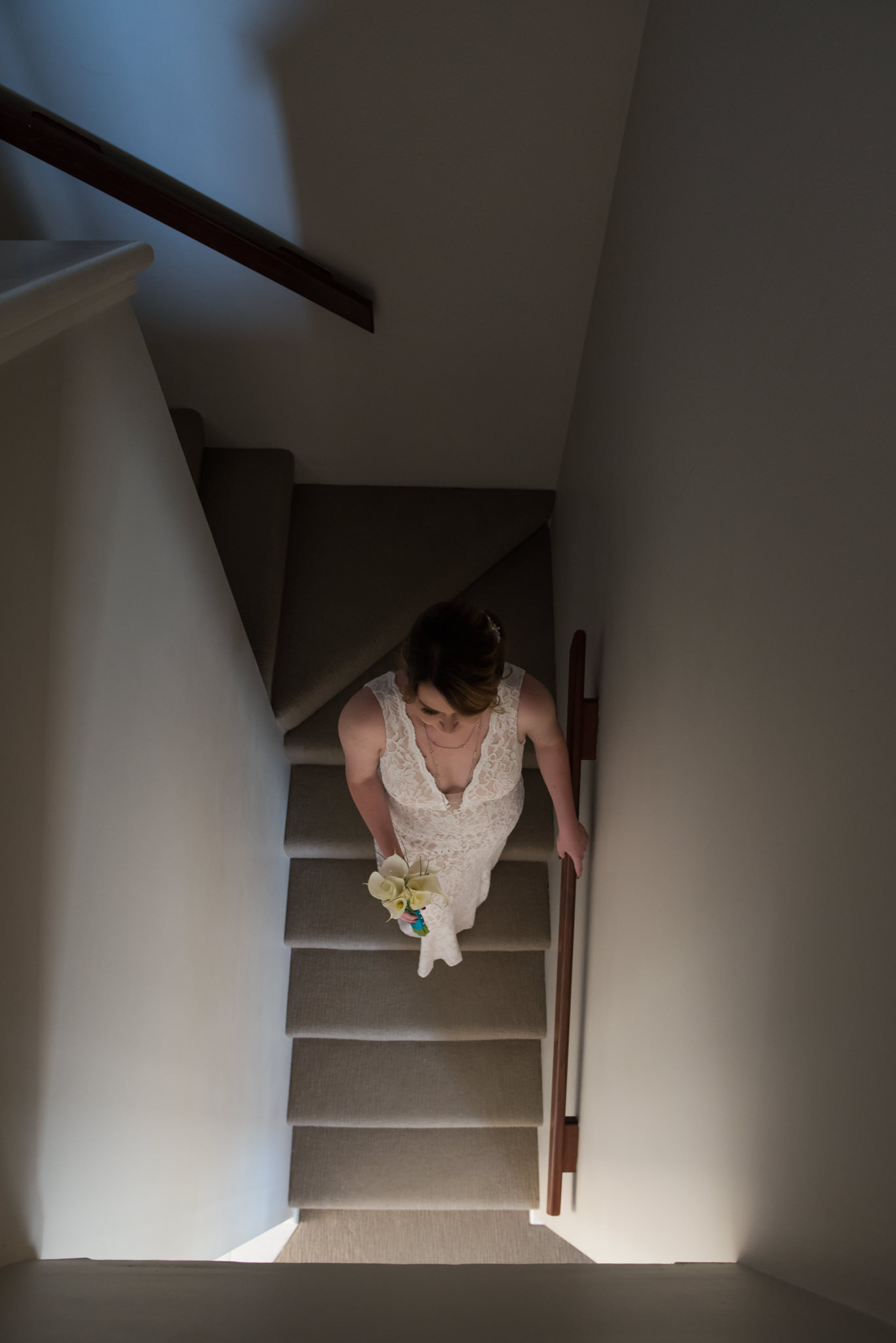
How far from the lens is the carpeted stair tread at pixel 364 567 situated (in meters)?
3.98

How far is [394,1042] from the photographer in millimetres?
3988

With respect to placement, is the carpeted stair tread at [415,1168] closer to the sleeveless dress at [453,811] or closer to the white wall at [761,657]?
the sleeveless dress at [453,811]

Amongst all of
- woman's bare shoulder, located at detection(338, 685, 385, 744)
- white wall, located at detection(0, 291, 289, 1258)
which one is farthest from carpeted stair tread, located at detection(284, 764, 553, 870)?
woman's bare shoulder, located at detection(338, 685, 385, 744)

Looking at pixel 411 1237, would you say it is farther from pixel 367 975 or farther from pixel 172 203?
pixel 172 203

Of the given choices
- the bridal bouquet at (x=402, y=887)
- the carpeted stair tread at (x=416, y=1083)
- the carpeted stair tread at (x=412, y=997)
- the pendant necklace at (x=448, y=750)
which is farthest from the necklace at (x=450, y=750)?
the carpeted stair tread at (x=416, y=1083)

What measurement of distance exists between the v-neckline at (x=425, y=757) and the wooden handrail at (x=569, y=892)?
0.99 feet

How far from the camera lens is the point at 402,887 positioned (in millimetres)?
2627

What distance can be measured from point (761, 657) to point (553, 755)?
1.46 meters

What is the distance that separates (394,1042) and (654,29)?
3.82m

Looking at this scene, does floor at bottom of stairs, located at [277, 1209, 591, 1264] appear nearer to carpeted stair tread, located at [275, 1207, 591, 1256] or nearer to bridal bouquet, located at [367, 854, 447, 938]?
carpeted stair tread, located at [275, 1207, 591, 1256]

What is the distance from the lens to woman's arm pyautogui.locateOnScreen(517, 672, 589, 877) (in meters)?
2.62

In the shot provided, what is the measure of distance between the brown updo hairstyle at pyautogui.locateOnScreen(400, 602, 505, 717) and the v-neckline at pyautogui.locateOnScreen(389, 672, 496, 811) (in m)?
0.28

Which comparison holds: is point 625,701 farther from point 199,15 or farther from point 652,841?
point 199,15

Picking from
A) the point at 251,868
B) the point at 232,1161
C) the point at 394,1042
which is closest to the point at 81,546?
the point at 251,868
